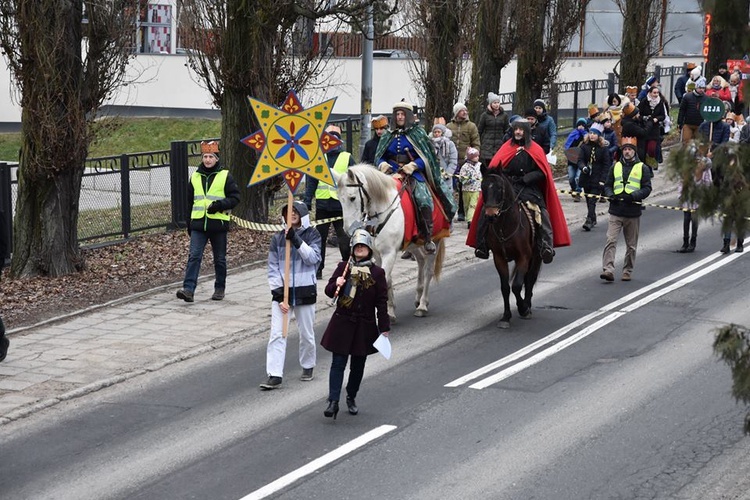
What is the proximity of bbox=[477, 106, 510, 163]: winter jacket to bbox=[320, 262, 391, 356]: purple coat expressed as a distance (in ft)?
39.1

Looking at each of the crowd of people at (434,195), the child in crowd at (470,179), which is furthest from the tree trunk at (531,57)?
Answer: the child in crowd at (470,179)

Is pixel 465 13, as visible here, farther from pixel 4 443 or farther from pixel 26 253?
pixel 4 443

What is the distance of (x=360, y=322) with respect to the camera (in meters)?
11.4

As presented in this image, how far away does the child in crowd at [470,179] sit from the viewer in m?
21.9

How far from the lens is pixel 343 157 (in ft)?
58.1

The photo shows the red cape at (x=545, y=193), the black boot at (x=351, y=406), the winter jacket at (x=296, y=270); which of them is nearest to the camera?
the black boot at (x=351, y=406)

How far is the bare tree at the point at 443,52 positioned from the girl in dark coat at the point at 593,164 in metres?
5.63

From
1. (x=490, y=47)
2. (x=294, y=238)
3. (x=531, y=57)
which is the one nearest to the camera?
(x=294, y=238)

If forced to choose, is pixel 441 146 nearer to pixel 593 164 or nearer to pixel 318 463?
pixel 593 164

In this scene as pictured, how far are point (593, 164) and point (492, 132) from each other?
2.10m

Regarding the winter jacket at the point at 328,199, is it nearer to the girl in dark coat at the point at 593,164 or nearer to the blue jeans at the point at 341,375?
the girl in dark coat at the point at 593,164

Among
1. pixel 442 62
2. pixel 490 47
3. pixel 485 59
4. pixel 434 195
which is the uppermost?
pixel 490 47

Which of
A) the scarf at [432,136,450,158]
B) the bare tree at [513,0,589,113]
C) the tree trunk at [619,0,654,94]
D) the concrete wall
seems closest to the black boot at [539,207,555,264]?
the scarf at [432,136,450,158]

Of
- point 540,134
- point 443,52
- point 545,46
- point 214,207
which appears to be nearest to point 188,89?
point 545,46
